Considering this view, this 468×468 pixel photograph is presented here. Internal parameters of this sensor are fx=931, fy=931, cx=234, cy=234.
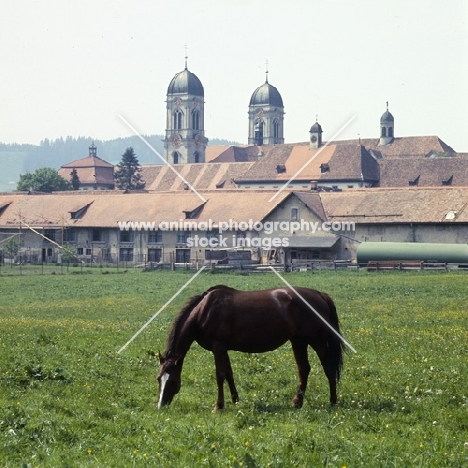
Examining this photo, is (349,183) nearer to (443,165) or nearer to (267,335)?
(443,165)

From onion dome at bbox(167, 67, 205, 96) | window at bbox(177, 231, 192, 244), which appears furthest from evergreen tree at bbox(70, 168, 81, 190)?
window at bbox(177, 231, 192, 244)

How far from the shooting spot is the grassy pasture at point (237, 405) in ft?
32.7

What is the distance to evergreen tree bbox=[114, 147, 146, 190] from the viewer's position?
134 meters

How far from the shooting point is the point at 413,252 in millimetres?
57938

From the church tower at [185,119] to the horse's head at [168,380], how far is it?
166m

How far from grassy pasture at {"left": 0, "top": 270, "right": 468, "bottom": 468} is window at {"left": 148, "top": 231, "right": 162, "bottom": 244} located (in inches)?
1962

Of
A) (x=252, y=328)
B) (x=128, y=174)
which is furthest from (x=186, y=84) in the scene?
(x=252, y=328)

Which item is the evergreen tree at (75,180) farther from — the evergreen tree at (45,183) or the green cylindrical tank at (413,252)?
the green cylindrical tank at (413,252)

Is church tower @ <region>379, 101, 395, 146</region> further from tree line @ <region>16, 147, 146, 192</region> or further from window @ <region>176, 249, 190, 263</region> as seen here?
window @ <region>176, 249, 190, 263</region>

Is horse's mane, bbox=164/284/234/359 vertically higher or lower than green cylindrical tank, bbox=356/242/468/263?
higher

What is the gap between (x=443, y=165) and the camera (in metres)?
108

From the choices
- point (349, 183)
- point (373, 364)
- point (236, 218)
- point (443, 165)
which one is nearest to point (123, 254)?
point (236, 218)

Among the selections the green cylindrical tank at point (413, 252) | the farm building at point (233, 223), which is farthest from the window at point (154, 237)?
the green cylindrical tank at point (413, 252)

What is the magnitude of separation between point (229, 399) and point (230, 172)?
112 m
